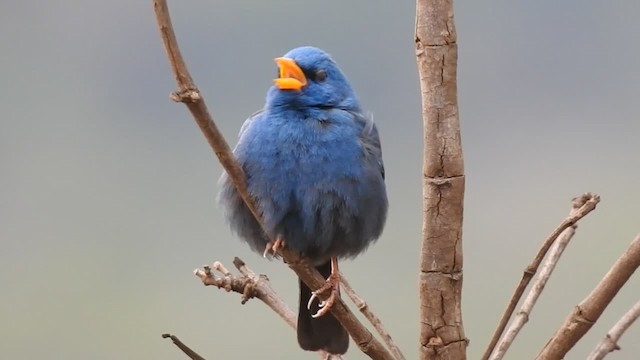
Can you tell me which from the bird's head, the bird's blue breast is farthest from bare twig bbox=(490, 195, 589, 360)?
the bird's head

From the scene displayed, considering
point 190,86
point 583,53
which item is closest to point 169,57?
point 190,86

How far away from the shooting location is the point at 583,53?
10891 mm

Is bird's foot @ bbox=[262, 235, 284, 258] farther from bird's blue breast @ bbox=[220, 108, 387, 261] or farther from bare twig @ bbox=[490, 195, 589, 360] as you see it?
bare twig @ bbox=[490, 195, 589, 360]

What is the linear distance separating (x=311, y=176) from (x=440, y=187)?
102 centimetres

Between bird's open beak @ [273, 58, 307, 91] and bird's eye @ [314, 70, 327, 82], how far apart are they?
5cm

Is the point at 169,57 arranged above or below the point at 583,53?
above

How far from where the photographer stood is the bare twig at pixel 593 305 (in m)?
2.09

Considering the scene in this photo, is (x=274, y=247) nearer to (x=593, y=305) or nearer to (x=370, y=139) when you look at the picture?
(x=370, y=139)

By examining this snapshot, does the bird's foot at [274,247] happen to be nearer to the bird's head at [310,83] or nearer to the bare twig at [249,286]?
the bare twig at [249,286]

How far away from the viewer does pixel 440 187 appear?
89.4 inches

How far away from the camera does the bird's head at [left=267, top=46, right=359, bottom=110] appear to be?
3357 mm

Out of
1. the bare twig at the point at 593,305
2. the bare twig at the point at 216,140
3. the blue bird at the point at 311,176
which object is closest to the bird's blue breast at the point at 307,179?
Result: the blue bird at the point at 311,176

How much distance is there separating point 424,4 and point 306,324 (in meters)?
1.41

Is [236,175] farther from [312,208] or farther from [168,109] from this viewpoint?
[168,109]
